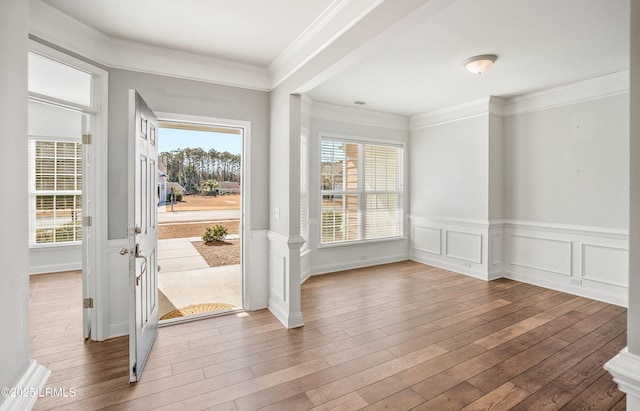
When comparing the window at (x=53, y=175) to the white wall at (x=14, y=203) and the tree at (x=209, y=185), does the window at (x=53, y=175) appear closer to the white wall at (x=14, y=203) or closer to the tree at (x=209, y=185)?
the tree at (x=209, y=185)

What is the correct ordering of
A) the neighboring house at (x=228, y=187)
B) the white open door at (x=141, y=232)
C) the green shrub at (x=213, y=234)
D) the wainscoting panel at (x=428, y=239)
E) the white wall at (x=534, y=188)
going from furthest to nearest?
1. the neighboring house at (x=228, y=187)
2. the green shrub at (x=213, y=234)
3. the wainscoting panel at (x=428, y=239)
4. the white wall at (x=534, y=188)
5. the white open door at (x=141, y=232)

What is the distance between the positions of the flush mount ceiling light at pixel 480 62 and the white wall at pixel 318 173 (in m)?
2.24

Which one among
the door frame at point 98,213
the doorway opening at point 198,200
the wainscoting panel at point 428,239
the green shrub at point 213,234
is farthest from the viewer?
the green shrub at point 213,234

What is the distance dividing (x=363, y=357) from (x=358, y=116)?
3.92m

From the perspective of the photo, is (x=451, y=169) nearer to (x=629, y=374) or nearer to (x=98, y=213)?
(x=629, y=374)

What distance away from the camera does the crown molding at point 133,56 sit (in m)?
2.39

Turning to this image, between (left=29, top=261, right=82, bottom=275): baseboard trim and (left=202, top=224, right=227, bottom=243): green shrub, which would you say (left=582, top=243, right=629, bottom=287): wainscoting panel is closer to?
(left=202, top=224, right=227, bottom=243): green shrub

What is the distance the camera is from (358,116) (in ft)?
17.8

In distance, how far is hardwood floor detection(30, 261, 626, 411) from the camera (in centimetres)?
213

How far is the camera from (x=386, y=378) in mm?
2369

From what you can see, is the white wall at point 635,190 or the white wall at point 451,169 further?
the white wall at point 451,169

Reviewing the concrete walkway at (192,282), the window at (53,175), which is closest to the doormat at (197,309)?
the concrete walkway at (192,282)

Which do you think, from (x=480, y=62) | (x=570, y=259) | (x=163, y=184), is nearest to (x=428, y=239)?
(x=570, y=259)

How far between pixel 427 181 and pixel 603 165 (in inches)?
95.2
